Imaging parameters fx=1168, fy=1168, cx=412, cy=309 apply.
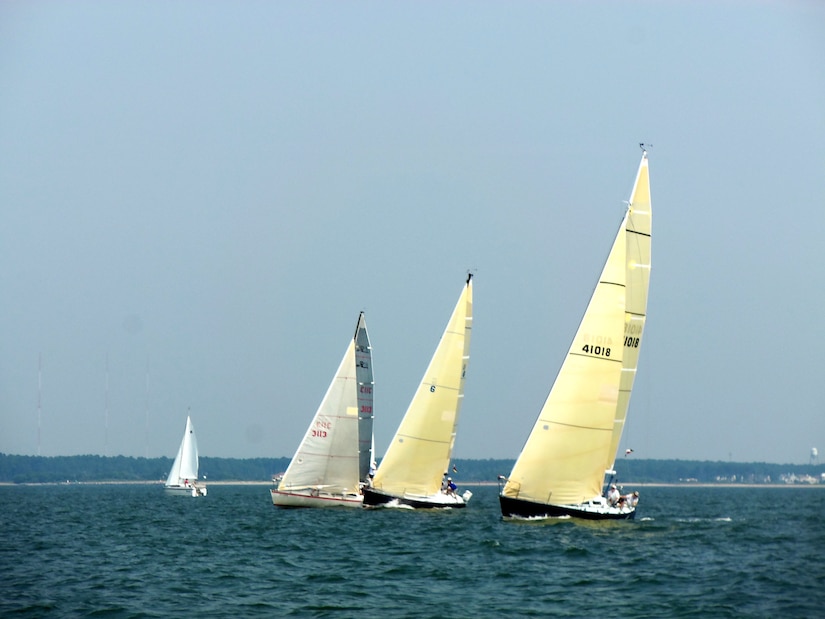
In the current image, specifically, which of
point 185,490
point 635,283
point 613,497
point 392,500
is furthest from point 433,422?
point 185,490

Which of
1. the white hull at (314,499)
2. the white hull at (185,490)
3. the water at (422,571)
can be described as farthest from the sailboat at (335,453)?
the white hull at (185,490)

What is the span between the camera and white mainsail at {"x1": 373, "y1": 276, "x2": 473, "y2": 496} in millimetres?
52344

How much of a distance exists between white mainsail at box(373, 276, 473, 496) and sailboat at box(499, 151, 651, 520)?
Answer: 11.6 metres

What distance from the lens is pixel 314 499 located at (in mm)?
56812

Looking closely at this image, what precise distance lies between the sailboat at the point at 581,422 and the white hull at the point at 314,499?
1662cm

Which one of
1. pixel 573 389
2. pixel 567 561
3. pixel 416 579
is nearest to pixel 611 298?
pixel 573 389

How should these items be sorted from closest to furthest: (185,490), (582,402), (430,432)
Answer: (582,402), (430,432), (185,490)

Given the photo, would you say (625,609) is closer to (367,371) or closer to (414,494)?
(414,494)

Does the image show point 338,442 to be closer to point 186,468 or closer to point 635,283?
point 635,283

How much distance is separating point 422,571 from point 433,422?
2305 cm

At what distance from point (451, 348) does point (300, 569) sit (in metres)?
23.6

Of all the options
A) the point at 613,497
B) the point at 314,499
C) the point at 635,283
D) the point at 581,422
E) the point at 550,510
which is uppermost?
the point at 635,283

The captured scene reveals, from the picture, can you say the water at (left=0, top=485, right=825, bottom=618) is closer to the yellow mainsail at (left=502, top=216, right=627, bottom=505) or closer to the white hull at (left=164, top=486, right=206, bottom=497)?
the yellow mainsail at (left=502, top=216, right=627, bottom=505)

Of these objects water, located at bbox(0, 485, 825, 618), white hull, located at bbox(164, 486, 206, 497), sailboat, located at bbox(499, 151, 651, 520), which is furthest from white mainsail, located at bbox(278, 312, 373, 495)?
white hull, located at bbox(164, 486, 206, 497)
